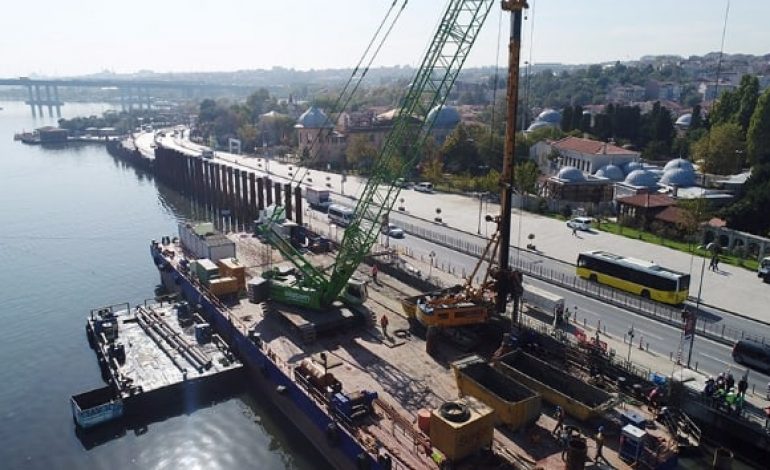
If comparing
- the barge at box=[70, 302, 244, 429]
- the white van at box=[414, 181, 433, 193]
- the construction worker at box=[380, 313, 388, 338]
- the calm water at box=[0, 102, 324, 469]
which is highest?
the white van at box=[414, 181, 433, 193]

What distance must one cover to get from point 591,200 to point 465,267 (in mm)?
35041

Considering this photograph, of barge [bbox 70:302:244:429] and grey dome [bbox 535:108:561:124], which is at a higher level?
grey dome [bbox 535:108:561:124]

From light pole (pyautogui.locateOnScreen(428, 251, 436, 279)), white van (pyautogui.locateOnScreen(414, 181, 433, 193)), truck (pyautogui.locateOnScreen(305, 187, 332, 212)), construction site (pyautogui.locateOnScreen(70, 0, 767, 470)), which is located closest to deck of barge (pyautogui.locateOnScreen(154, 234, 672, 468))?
construction site (pyautogui.locateOnScreen(70, 0, 767, 470))

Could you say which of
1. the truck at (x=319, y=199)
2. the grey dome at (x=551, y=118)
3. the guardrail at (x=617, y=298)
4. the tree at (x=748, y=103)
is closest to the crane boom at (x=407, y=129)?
the guardrail at (x=617, y=298)

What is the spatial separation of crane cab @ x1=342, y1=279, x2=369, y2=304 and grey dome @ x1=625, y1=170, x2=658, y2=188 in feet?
166

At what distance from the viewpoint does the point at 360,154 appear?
105 metres

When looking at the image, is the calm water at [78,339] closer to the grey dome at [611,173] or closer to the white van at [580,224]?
the white van at [580,224]

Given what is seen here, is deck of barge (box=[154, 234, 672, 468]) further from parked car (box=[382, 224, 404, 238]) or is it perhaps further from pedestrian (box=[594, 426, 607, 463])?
parked car (box=[382, 224, 404, 238])

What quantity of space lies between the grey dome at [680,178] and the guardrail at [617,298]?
1452 inches

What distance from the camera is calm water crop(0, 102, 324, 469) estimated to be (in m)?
29.0

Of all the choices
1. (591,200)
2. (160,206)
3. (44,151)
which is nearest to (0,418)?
(160,206)

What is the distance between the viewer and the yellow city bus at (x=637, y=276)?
128 ft

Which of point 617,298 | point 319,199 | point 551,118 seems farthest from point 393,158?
point 551,118

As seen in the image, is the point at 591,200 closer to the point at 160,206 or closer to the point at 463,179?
the point at 463,179
